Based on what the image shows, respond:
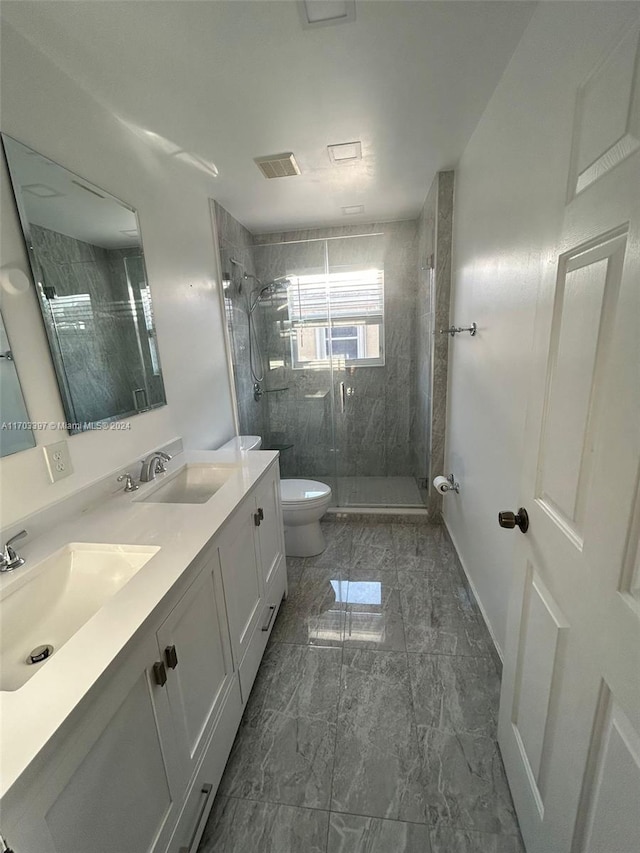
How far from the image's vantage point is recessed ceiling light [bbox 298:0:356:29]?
100 cm

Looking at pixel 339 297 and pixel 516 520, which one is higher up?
pixel 339 297

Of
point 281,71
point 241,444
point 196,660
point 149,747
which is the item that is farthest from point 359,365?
point 149,747

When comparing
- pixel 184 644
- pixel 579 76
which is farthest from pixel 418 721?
pixel 579 76

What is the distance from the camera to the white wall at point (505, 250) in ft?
2.93

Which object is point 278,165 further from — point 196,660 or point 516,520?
point 196,660

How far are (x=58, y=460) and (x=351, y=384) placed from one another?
2419mm

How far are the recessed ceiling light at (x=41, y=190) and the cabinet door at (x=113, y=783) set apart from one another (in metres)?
1.36

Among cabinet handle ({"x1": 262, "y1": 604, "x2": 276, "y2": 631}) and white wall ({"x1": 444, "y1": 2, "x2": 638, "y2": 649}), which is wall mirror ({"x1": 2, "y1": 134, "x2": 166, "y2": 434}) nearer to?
cabinet handle ({"x1": 262, "y1": 604, "x2": 276, "y2": 631})

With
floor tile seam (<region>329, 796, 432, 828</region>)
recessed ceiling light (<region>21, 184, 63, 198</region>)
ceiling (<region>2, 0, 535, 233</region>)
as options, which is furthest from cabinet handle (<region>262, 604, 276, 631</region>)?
ceiling (<region>2, 0, 535, 233</region>)

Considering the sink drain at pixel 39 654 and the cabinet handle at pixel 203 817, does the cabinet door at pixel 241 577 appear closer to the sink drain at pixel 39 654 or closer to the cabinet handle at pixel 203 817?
the cabinet handle at pixel 203 817

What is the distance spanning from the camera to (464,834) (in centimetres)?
103

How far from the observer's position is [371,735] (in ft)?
4.26

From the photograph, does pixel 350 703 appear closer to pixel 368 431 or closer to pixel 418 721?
pixel 418 721

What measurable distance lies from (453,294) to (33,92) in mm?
2107
